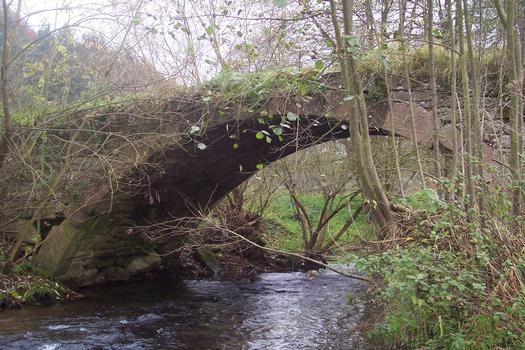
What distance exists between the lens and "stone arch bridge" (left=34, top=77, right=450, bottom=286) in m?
5.83

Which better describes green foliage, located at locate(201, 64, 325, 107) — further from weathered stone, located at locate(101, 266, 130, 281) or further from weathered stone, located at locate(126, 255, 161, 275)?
weathered stone, located at locate(126, 255, 161, 275)

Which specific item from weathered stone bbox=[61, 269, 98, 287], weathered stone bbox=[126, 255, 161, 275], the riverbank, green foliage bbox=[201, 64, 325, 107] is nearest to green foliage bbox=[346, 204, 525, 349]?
green foliage bbox=[201, 64, 325, 107]

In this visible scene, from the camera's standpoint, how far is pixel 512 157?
3.94 m

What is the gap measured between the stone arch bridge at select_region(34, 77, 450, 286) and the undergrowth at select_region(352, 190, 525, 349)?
169 centimetres

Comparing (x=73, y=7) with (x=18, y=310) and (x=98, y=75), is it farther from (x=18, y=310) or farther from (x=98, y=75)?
(x=18, y=310)

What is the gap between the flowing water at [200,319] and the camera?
536cm

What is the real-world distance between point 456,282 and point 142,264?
7743 millimetres

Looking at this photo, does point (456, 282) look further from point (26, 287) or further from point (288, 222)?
point (288, 222)

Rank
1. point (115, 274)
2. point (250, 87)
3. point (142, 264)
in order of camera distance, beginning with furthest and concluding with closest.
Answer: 1. point (142, 264)
2. point (115, 274)
3. point (250, 87)

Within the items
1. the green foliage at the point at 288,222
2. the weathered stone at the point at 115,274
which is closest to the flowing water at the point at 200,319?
the weathered stone at the point at 115,274

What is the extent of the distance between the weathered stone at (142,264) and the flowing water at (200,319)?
0.80 m

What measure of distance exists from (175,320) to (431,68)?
4255mm

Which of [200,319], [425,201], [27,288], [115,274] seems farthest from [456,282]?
[115,274]

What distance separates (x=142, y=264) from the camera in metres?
9.94
